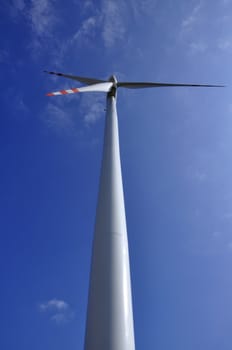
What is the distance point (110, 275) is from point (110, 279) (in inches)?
4.1

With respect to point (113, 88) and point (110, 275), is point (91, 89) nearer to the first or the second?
point (113, 88)

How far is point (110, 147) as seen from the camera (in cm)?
1183

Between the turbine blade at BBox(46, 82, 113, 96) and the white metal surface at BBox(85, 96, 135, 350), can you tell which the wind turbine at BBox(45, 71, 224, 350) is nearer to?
the white metal surface at BBox(85, 96, 135, 350)

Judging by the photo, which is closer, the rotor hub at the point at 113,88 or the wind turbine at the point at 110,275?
the wind turbine at the point at 110,275

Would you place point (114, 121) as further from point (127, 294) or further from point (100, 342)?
point (100, 342)

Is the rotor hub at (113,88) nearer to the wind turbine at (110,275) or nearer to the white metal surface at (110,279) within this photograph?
the wind turbine at (110,275)

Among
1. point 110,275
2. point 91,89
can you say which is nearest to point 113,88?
point 91,89

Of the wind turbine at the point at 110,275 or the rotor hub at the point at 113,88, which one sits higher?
the rotor hub at the point at 113,88

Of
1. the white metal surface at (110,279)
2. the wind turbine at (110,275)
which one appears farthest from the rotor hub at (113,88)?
the white metal surface at (110,279)

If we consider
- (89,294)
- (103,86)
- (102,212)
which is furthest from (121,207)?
(103,86)

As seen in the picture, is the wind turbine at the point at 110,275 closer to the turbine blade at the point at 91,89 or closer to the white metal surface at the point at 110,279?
the white metal surface at the point at 110,279

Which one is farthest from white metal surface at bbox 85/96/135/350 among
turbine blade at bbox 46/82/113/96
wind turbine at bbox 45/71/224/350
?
turbine blade at bbox 46/82/113/96

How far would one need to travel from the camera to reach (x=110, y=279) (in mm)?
7277

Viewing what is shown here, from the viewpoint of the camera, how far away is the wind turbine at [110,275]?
6.41m
